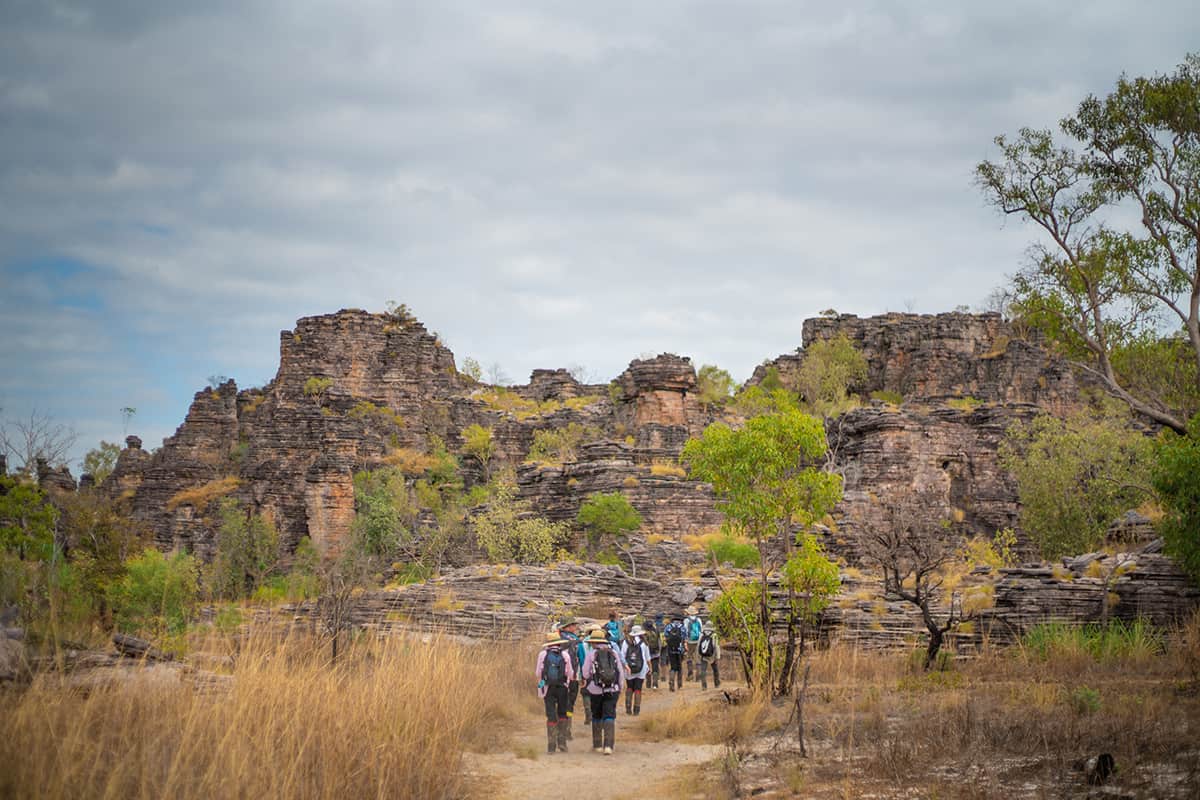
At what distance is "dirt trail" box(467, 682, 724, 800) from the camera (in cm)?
927

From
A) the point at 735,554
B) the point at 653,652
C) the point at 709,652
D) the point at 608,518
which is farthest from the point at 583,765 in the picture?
the point at 608,518

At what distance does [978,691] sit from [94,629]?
11.3 m

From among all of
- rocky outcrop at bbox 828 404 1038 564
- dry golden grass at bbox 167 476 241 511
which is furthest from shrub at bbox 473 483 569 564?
dry golden grass at bbox 167 476 241 511

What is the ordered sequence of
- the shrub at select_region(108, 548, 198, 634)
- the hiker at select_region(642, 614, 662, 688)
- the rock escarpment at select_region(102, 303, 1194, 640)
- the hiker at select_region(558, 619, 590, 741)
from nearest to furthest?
the hiker at select_region(558, 619, 590, 741)
the hiker at select_region(642, 614, 662, 688)
the shrub at select_region(108, 548, 198, 634)
the rock escarpment at select_region(102, 303, 1194, 640)

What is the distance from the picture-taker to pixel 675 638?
18344 millimetres

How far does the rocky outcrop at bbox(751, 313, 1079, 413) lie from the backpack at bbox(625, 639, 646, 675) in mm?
41673

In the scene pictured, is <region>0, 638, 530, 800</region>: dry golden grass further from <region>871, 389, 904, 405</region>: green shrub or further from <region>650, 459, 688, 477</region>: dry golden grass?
<region>871, 389, 904, 405</region>: green shrub

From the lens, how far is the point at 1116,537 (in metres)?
22.8

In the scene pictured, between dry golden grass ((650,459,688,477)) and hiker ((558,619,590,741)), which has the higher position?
dry golden grass ((650,459,688,477))

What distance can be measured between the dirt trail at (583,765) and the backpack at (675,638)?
4.81 meters

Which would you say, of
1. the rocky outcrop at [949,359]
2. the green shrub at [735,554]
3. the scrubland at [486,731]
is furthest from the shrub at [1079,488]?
the rocky outcrop at [949,359]

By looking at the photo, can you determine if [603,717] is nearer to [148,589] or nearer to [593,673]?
[593,673]

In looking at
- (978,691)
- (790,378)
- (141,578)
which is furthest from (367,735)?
(790,378)

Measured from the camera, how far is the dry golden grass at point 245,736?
537 centimetres
